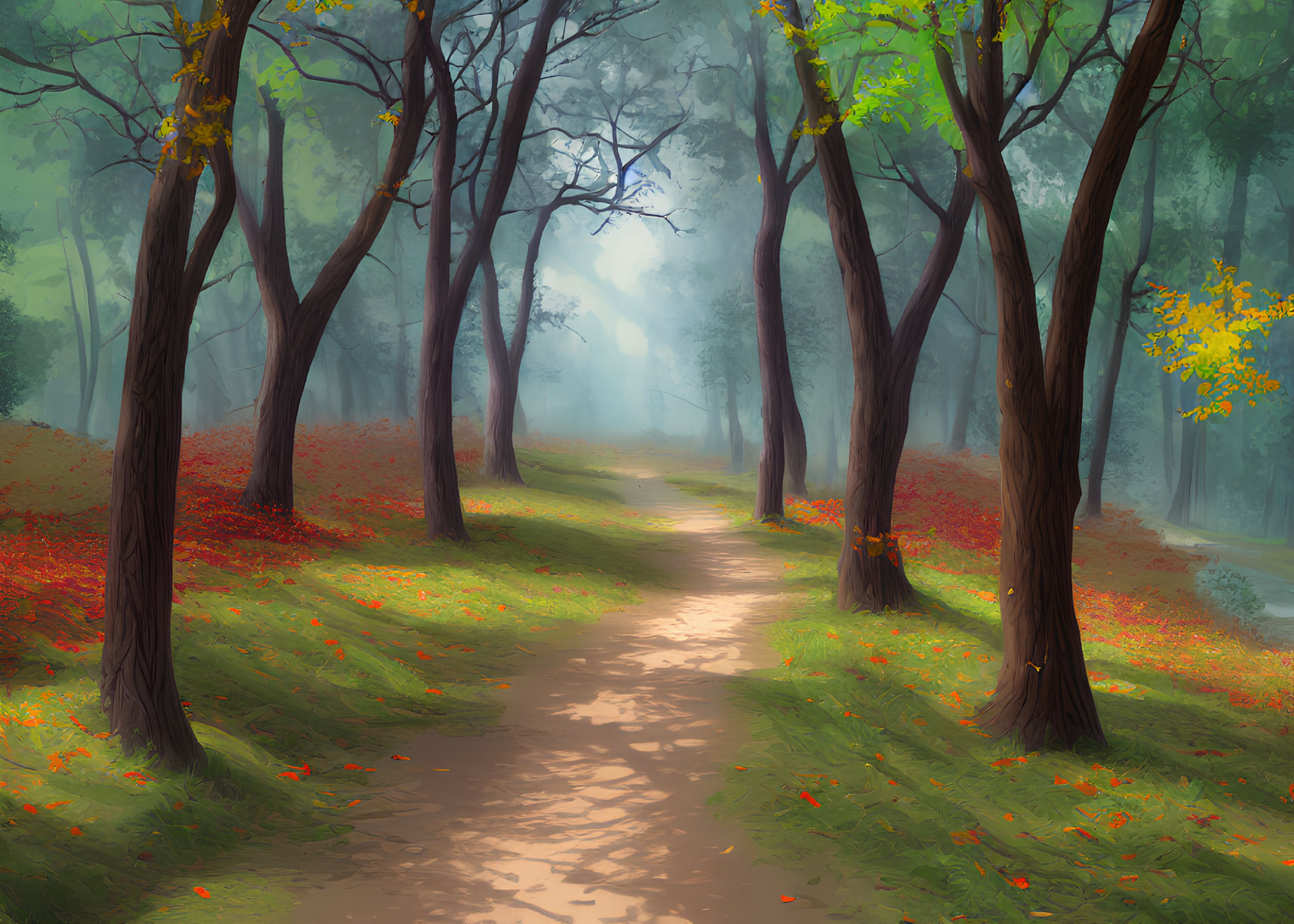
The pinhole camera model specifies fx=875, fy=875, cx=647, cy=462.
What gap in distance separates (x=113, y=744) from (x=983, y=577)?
41.1 feet

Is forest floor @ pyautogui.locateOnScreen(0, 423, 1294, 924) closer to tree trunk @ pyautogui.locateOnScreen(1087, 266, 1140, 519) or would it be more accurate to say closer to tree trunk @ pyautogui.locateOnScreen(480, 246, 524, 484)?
tree trunk @ pyautogui.locateOnScreen(480, 246, 524, 484)

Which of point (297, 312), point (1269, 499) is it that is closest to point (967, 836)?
point (297, 312)

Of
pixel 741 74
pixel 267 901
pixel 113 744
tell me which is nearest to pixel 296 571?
pixel 113 744

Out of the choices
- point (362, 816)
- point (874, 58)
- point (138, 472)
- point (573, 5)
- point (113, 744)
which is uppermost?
point (573, 5)

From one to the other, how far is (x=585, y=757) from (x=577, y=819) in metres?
1.09

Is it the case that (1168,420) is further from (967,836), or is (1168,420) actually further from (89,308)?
(89,308)

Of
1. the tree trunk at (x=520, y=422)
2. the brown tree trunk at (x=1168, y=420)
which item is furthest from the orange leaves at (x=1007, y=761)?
the tree trunk at (x=520, y=422)

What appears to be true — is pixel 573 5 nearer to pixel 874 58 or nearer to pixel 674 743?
pixel 874 58

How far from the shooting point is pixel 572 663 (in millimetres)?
9266

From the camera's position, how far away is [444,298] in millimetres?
14359

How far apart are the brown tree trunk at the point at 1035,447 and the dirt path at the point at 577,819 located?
8.38 feet

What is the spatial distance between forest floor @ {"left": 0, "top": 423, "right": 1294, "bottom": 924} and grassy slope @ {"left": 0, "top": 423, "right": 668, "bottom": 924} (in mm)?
31

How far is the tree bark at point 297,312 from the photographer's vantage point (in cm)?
1345

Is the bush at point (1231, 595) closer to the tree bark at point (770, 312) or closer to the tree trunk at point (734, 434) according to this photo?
the tree bark at point (770, 312)
